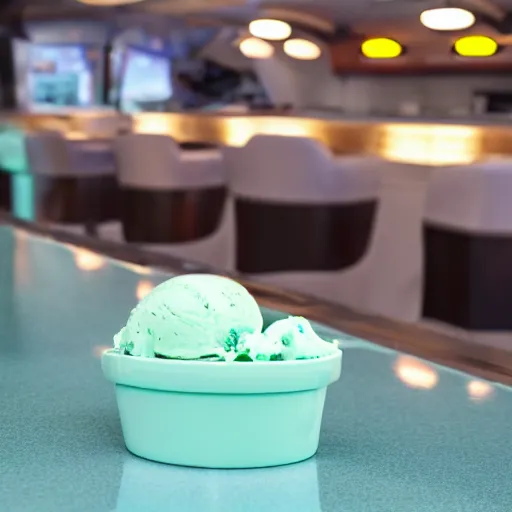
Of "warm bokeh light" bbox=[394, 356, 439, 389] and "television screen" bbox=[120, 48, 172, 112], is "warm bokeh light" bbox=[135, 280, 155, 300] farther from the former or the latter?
"television screen" bbox=[120, 48, 172, 112]

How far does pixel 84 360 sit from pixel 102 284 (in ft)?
1.75

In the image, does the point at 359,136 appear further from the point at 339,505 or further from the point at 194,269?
the point at 339,505

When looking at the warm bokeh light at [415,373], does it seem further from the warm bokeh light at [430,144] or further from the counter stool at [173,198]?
the counter stool at [173,198]

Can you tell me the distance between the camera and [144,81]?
7.50 m

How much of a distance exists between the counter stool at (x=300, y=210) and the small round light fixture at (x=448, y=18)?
141 centimetres

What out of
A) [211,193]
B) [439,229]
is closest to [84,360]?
[439,229]

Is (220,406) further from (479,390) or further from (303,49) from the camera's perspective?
(303,49)

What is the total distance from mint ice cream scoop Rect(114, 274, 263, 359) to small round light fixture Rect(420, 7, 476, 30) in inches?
191

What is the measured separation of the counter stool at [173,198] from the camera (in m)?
5.04

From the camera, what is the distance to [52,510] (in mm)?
656

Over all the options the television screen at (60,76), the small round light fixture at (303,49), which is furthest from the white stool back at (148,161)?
the television screen at (60,76)

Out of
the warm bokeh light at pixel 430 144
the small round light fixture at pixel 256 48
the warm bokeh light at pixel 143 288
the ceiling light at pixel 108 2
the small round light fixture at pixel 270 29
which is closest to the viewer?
the warm bokeh light at pixel 143 288

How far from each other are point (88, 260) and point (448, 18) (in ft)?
12.9

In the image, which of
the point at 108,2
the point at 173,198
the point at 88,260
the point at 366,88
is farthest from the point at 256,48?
the point at 88,260
